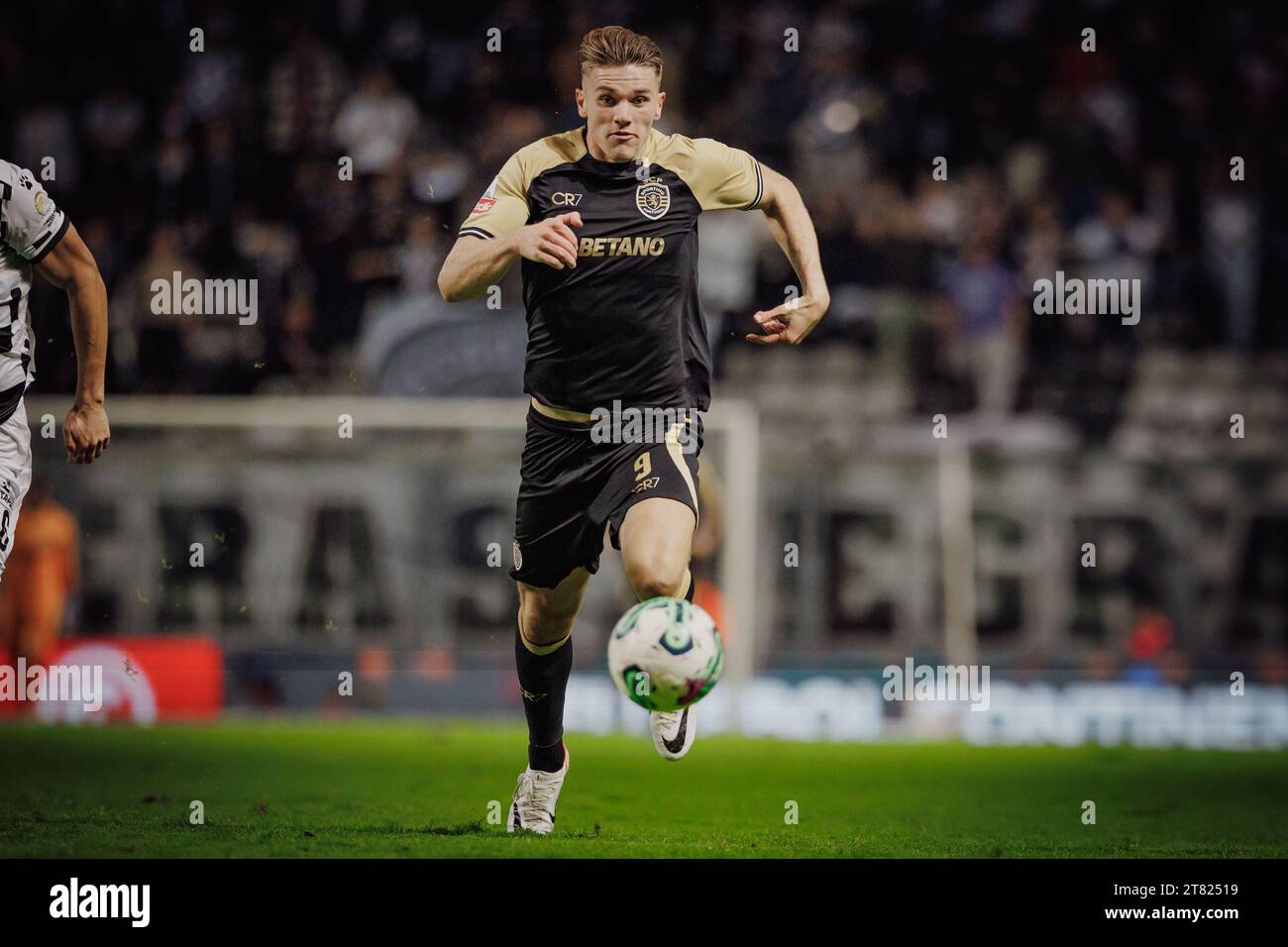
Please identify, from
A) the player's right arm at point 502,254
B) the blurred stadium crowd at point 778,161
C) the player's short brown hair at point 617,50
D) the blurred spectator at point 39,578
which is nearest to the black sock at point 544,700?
the player's right arm at point 502,254

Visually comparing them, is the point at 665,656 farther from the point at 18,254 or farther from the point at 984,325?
the point at 984,325

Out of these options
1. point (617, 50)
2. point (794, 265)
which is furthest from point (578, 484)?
point (617, 50)

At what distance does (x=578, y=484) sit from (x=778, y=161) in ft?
22.0

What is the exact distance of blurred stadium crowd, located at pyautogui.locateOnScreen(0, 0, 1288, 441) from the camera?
1247 cm

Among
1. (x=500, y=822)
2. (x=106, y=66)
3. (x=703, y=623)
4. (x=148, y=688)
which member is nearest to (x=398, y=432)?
(x=148, y=688)

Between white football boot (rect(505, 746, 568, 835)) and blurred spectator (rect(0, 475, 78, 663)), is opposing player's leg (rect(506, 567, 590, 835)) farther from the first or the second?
blurred spectator (rect(0, 475, 78, 663))

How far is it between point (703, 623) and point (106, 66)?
10.5 meters

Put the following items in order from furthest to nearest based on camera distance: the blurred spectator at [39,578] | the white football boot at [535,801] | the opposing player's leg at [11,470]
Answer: the blurred spectator at [39,578] → the white football boot at [535,801] → the opposing player's leg at [11,470]

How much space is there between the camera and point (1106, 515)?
1329cm

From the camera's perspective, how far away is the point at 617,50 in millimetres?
6375

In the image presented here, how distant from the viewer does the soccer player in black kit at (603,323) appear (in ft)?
21.0

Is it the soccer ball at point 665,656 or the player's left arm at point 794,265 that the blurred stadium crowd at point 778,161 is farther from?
the soccer ball at point 665,656

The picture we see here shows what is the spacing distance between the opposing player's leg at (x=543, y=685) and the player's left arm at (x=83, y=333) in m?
1.80

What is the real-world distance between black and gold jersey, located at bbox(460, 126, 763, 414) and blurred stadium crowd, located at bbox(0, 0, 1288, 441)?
4247 millimetres
